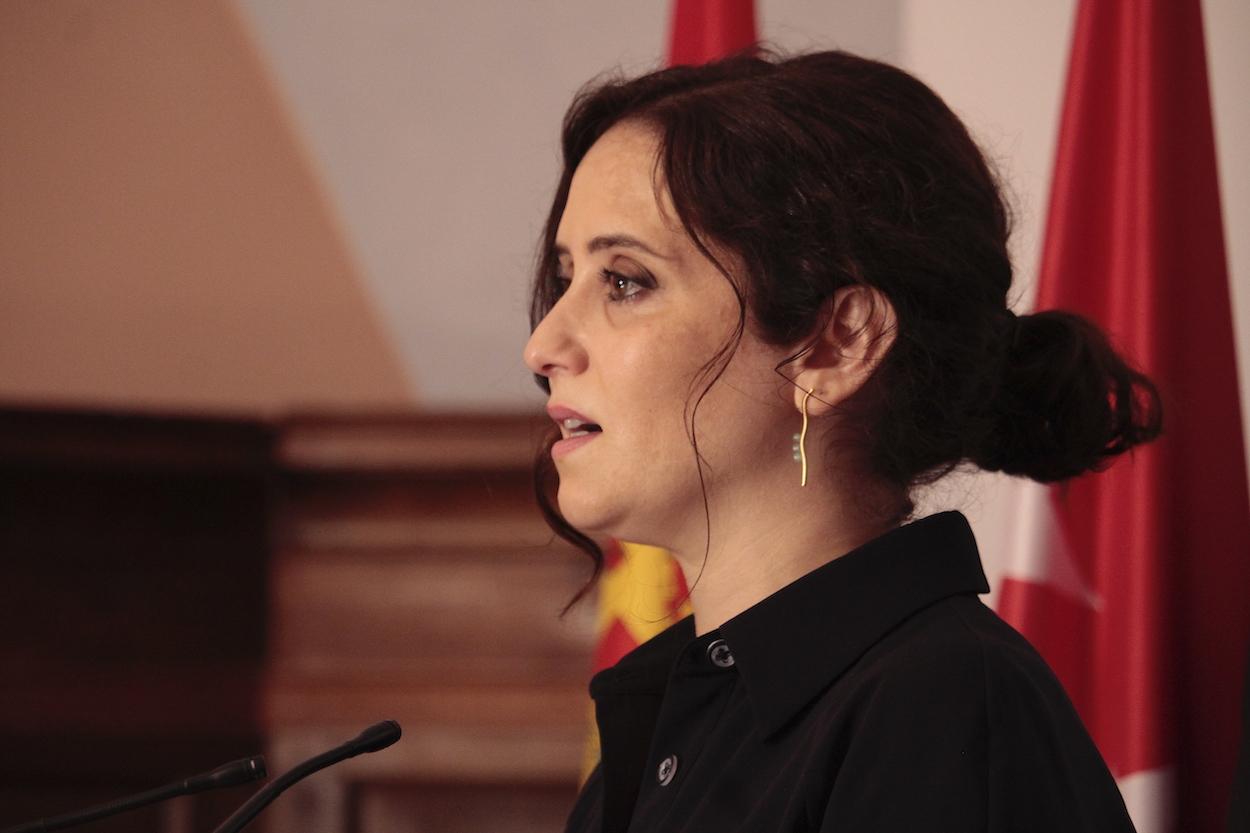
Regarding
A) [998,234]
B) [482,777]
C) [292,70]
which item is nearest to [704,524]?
[998,234]

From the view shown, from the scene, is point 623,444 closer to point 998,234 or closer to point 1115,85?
point 998,234

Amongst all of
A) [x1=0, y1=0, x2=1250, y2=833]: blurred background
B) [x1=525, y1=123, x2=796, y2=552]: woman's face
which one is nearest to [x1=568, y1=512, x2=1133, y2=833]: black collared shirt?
[x1=525, y1=123, x2=796, y2=552]: woman's face

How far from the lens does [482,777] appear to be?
2.45 m

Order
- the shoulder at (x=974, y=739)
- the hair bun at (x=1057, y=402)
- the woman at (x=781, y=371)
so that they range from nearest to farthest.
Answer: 1. the shoulder at (x=974, y=739)
2. the woman at (x=781, y=371)
3. the hair bun at (x=1057, y=402)

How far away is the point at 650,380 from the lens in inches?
41.1

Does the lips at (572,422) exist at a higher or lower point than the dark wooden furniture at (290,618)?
higher

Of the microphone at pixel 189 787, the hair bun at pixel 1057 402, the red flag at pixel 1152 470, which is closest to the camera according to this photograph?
the microphone at pixel 189 787

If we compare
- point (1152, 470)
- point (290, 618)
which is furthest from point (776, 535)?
point (290, 618)

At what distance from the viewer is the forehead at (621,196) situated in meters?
1.06

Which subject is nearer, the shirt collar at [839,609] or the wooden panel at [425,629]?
the shirt collar at [839,609]

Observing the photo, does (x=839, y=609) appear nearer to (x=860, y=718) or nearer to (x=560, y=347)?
(x=860, y=718)

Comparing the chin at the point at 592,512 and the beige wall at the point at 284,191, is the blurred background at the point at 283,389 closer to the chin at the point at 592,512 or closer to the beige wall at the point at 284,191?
the beige wall at the point at 284,191

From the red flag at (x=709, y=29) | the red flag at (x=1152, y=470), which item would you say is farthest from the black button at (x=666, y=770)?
the red flag at (x=709, y=29)

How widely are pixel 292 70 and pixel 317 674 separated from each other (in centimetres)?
119
